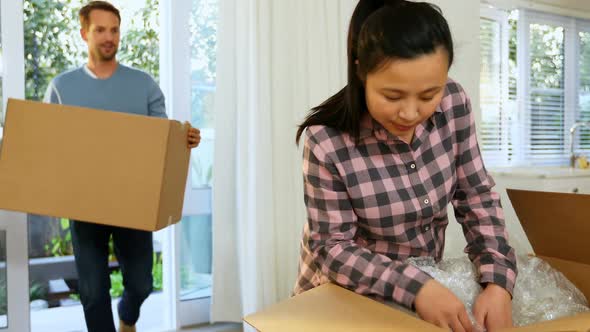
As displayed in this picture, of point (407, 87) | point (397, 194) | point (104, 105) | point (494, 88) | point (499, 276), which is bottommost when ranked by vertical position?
point (499, 276)

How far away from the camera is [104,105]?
2.06m

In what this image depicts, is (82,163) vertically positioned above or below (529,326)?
above

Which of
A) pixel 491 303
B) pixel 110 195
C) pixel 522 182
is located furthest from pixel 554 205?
pixel 522 182

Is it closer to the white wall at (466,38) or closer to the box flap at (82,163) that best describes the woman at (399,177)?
the box flap at (82,163)

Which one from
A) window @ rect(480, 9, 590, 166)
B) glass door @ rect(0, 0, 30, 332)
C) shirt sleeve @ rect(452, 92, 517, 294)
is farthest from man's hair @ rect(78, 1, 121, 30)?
window @ rect(480, 9, 590, 166)

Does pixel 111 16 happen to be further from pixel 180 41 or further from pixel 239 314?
pixel 239 314

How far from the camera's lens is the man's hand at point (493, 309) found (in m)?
0.70

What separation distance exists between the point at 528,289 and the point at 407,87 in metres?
0.37

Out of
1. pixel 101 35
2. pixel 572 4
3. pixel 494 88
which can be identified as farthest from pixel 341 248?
pixel 572 4

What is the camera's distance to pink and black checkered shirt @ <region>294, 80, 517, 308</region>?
84cm

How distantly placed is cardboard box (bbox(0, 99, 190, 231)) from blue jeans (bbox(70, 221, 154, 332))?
0.49 meters

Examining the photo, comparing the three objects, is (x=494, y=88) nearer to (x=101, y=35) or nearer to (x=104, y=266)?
(x=101, y=35)

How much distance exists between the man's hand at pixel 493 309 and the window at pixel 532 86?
9.62 ft

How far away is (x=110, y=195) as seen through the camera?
61.9 inches
